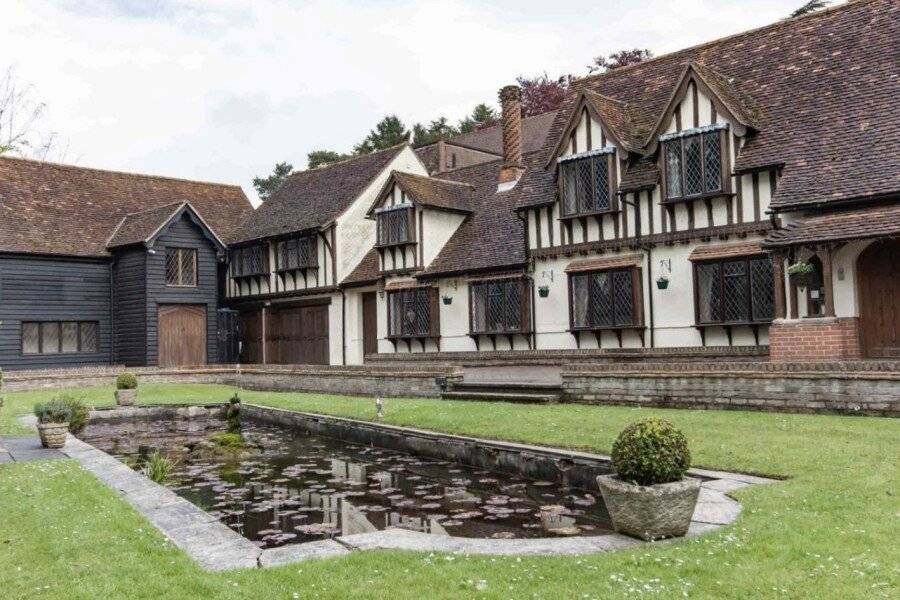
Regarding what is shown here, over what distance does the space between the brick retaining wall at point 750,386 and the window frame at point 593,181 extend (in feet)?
17.7

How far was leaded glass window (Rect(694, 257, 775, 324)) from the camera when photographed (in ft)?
59.3

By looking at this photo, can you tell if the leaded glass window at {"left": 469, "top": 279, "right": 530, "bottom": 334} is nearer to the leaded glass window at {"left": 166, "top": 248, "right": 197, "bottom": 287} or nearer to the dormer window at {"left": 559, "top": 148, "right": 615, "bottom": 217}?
the dormer window at {"left": 559, "top": 148, "right": 615, "bottom": 217}

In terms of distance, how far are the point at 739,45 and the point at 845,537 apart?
18887mm

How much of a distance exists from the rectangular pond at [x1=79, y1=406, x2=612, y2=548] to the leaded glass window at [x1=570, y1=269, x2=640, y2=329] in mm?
8224

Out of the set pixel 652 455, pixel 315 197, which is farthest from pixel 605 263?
pixel 315 197

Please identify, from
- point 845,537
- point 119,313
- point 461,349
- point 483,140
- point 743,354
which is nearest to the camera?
point 845,537

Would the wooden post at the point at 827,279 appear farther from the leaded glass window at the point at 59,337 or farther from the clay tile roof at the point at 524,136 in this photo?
the leaded glass window at the point at 59,337

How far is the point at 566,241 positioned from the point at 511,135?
21.8ft

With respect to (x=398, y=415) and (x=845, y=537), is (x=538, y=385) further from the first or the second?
(x=845, y=537)

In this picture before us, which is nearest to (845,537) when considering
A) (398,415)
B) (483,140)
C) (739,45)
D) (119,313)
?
(398,415)

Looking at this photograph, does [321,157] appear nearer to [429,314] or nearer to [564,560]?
[429,314]

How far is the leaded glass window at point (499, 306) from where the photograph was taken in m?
23.3

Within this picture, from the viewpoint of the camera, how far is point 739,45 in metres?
22.0

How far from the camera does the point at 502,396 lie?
1912 centimetres
